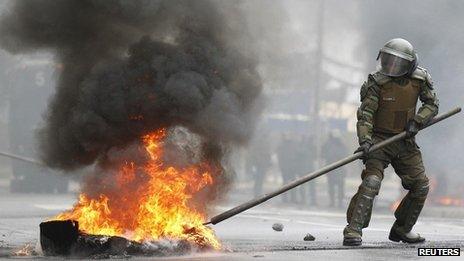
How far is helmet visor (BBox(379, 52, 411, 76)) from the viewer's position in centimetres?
959

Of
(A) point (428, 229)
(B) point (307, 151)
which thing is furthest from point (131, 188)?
(B) point (307, 151)

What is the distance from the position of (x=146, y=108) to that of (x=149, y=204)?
0.77 meters

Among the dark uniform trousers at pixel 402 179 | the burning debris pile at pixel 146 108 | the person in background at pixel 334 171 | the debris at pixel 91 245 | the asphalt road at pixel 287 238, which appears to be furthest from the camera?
the person in background at pixel 334 171

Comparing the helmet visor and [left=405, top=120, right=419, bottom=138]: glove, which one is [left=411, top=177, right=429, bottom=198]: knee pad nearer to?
[left=405, top=120, right=419, bottom=138]: glove

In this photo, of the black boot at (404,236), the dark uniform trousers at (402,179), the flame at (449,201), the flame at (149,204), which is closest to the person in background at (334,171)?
the flame at (449,201)

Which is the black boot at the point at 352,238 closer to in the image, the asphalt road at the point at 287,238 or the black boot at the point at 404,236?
the asphalt road at the point at 287,238

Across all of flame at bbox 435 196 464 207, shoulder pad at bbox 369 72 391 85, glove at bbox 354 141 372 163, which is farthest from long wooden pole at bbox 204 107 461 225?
flame at bbox 435 196 464 207

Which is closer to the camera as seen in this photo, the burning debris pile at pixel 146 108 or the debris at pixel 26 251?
the debris at pixel 26 251

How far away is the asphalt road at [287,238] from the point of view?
8719mm

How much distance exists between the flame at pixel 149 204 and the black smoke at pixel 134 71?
0.27 meters

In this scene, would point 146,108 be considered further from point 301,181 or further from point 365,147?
point 365,147

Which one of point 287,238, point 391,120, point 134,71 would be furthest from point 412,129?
point 134,71

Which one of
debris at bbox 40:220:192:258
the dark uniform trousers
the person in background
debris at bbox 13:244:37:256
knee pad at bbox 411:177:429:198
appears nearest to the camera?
debris at bbox 40:220:192:258

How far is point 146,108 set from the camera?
9102mm
